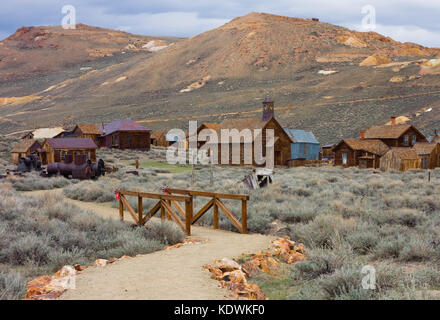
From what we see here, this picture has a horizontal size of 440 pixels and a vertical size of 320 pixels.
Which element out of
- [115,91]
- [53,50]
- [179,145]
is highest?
[53,50]

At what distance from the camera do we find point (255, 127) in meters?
42.6

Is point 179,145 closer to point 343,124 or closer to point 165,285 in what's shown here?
point 343,124

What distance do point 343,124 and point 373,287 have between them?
219 feet

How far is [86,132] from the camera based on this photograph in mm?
55250

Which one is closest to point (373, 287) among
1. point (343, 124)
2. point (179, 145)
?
point (179, 145)

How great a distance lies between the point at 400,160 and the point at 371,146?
5627mm

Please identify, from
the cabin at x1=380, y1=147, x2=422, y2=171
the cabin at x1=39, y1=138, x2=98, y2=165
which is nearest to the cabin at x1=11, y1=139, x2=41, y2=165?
the cabin at x1=39, y1=138, x2=98, y2=165

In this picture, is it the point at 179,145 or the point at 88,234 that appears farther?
the point at 179,145

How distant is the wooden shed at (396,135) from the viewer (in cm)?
4259

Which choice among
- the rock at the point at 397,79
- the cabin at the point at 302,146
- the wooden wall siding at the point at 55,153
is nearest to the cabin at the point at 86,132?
the wooden wall siding at the point at 55,153

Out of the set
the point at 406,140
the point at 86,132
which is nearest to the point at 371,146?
the point at 406,140

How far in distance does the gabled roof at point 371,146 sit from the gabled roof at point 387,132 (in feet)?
9.04

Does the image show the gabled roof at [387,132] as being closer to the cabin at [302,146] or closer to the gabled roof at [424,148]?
the gabled roof at [424,148]

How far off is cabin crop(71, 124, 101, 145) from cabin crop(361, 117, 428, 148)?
114ft
